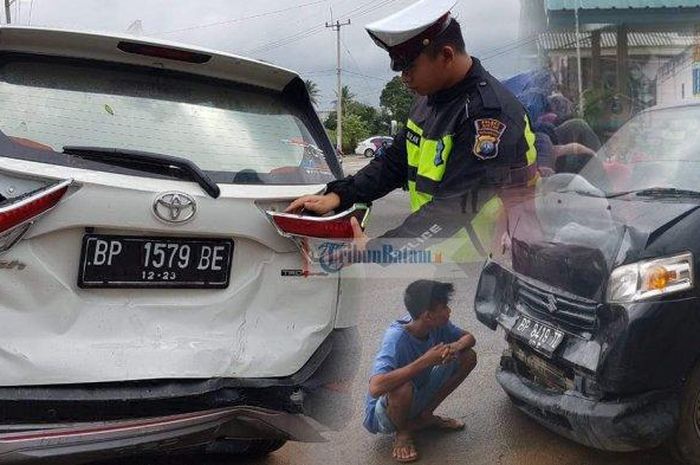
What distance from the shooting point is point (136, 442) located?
2.17 meters

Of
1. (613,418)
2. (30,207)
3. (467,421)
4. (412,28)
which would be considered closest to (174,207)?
(30,207)

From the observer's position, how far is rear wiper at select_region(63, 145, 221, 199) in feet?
7.23

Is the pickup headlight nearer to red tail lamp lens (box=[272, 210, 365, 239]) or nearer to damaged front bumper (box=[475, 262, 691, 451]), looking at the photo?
damaged front bumper (box=[475, 262, 691, 451])

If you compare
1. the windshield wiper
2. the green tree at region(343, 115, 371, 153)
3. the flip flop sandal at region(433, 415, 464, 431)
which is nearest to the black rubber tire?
the windshield wiper

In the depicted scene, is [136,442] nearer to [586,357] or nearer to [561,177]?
[586,357]

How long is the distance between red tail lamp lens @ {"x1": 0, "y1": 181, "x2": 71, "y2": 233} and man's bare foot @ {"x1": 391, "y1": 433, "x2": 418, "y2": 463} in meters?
1.25

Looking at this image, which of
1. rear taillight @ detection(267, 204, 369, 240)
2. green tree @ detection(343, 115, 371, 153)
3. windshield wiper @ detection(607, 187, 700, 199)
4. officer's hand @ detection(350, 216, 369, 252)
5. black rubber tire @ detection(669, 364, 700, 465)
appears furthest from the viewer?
green tree @ detection(343, 115, 371, 153)

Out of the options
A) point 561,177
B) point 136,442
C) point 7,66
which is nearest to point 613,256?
point 561,177

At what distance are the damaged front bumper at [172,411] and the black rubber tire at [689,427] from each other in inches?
46.7

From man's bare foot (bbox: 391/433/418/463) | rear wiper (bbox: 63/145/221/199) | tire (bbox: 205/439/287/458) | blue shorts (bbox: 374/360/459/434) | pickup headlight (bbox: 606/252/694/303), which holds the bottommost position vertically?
tire (bbox: 205/439/287/458)

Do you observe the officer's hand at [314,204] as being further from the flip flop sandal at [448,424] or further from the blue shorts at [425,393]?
the flip flop sandal at [448,424]

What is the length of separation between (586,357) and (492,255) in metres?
0.51

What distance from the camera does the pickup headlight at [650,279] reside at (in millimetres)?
2486

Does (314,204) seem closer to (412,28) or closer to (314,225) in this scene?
(314,225)
